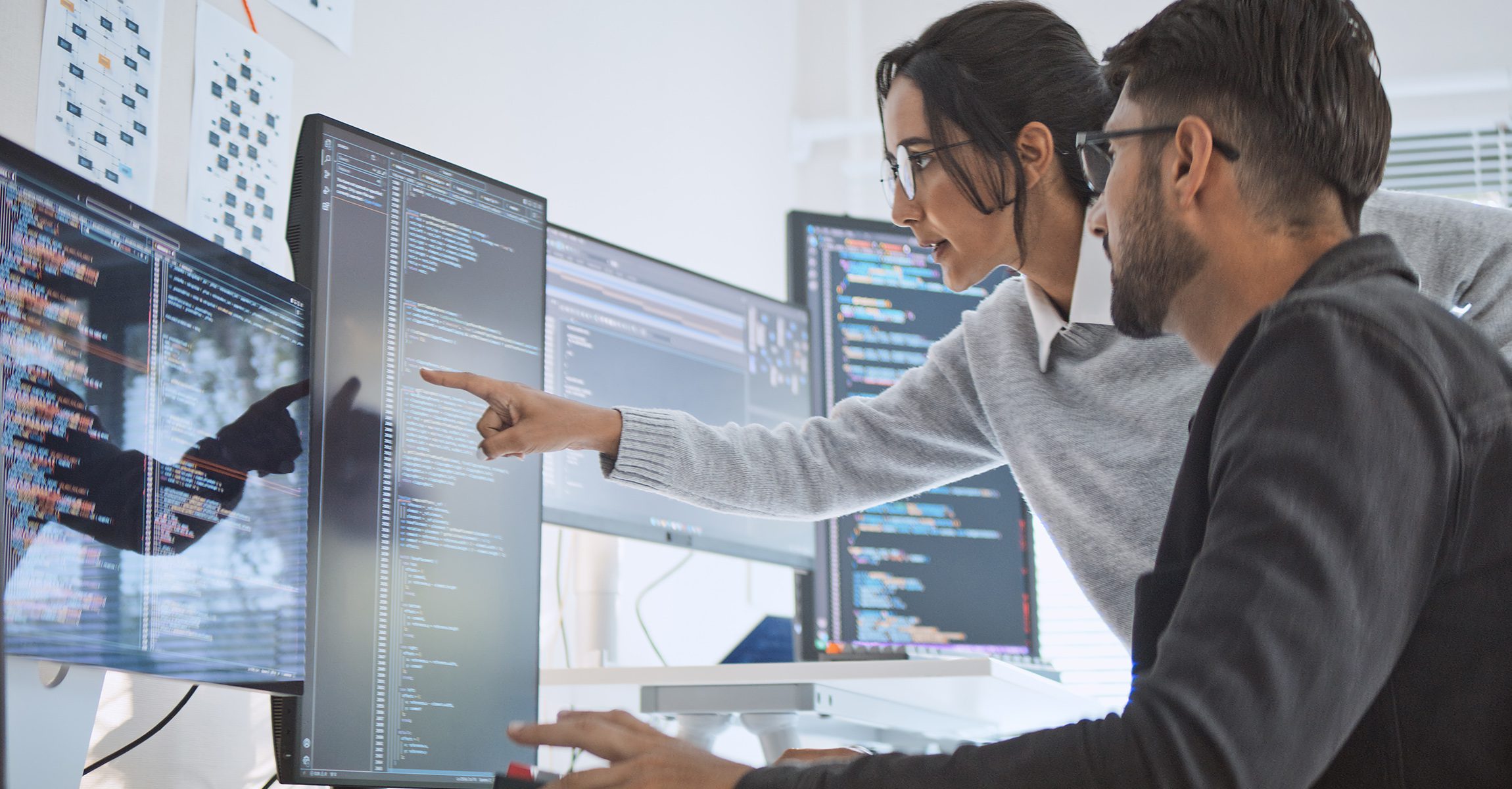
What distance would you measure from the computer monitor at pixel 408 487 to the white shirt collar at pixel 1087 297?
26.4 inches

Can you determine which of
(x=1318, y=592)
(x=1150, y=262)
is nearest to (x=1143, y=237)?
(x=1150, y=262)

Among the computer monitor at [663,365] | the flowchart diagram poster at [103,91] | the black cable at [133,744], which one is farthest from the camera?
the computer monitor at [663,365]

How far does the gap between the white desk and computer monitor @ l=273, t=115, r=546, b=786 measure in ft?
1.07

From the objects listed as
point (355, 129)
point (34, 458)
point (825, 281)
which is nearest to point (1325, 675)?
point (34, 458)

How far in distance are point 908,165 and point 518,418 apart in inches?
24.3

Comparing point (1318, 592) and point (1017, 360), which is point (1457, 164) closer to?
point (1017, 360)

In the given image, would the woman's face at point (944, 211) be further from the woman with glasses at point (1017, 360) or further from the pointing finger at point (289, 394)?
the pointing finger at point (289, 394)

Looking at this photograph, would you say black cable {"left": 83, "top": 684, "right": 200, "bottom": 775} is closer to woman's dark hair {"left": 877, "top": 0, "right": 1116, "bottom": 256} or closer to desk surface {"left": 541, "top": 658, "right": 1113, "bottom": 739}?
desk surface {"left": 541, "top": 658, "right": 1113, "bottom": 739}

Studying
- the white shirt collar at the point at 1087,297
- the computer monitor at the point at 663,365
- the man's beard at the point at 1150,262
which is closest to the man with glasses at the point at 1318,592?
the man's beard at the point at 1150,262

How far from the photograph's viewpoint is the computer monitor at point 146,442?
2.73ft

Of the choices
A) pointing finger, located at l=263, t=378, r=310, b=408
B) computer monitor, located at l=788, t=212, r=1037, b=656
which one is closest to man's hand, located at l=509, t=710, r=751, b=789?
pointing finger, located at l=263, t=378, r=310, b=408

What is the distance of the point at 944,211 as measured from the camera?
163cm

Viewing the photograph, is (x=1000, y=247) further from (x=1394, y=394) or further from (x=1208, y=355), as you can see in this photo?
(x=1394, y=394)

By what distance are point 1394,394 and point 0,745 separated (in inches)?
28.0
